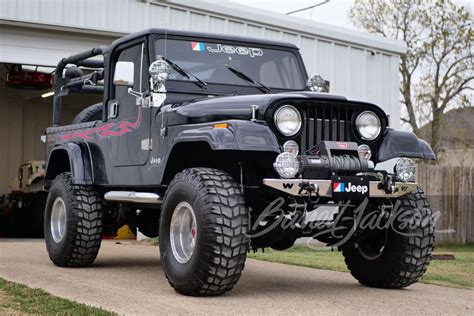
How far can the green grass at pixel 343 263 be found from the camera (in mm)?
9312

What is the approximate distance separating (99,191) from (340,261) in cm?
366

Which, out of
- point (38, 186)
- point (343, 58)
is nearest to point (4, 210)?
point (38, 186)

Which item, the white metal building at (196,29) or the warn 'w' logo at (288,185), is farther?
the white metal building at (196,29)

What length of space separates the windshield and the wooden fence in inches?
349

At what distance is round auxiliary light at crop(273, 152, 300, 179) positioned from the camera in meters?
6.55

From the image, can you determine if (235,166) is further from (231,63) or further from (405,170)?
(231,63)

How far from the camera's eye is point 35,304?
20.2ft

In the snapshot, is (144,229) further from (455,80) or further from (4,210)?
(455,80)

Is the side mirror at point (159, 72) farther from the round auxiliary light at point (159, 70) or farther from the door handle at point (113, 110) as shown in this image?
the door handle at point (113, 110)

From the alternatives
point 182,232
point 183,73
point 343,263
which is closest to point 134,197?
point 182,232

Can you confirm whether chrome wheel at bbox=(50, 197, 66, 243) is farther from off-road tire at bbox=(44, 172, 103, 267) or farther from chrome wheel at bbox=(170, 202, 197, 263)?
chrome wheel at bbox=(170, 202, 197, 263)

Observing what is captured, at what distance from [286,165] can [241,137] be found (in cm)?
43

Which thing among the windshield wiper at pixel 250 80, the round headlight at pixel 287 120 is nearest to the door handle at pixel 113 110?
the windshield wiper at pixel 250 80

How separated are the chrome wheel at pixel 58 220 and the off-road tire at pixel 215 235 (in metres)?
3.13
